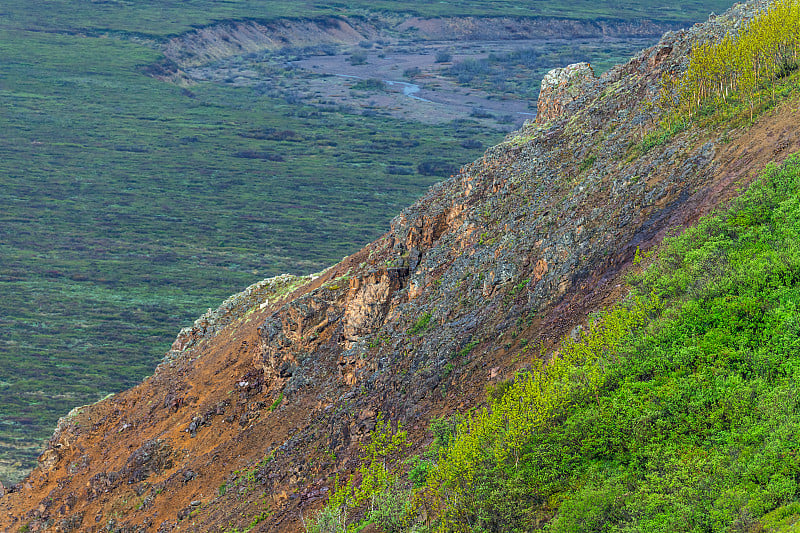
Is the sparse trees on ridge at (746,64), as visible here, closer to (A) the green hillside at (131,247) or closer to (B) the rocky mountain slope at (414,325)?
(B) the rocky mountain slope at (414,325)

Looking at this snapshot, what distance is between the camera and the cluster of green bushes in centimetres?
1723

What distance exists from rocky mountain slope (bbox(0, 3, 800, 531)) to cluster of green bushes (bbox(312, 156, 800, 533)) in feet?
7.11

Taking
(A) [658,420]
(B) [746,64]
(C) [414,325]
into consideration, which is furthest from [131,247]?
(A) [658,420]

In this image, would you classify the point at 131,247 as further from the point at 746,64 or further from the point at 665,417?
the point at 665,417

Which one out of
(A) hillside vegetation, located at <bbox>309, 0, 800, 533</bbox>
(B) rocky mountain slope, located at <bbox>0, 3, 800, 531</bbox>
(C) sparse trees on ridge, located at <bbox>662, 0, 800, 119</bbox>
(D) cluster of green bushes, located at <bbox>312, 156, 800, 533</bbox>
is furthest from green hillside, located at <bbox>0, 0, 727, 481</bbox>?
(C) sparse trees on ridge, located at <bbox>662, 0, 800, 119</bbox>

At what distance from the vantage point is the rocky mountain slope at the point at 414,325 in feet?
90.4

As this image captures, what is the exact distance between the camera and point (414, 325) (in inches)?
1264

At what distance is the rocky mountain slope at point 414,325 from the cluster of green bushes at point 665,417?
2.17 metres

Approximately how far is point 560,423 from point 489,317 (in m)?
7.61

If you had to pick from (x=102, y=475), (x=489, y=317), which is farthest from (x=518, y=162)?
(x=102, y=475)

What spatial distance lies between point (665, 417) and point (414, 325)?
1361 centimetres

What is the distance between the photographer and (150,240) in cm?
15375

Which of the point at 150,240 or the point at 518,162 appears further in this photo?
the point at 150,240

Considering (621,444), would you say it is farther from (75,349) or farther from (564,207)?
(75,349)
